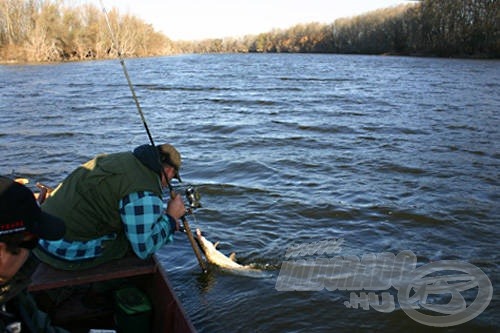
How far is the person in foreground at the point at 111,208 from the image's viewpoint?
3660 mm

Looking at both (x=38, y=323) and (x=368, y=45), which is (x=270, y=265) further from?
(x=368, y=45)

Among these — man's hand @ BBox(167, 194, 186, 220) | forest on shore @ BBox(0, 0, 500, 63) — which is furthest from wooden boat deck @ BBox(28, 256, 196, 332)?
forest on shore @ BBox(0, 0, 500, 63)

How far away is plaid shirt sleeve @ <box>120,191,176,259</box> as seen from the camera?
12.0 feet

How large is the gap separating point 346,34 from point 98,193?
10357cm

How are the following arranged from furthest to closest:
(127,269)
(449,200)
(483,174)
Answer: (483,174)
(449,200)
(127,269)

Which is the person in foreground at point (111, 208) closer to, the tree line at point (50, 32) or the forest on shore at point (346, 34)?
the forest on shore at point (346, 34)

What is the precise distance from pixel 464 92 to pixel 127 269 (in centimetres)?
2272

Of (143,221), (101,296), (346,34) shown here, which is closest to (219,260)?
(101,296)

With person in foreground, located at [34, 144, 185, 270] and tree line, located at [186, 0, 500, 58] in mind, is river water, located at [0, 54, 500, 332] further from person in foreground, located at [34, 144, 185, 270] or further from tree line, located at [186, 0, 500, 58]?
tree line, located at [186, 0, 500, 58]

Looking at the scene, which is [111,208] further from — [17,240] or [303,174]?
[303,174]

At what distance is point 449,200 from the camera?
346 inches

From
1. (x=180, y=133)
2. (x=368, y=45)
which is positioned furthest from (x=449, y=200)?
(x=368, y=45)

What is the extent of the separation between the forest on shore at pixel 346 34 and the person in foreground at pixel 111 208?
5272 centimetres

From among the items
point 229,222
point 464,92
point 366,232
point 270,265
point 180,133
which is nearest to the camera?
point 270,265
